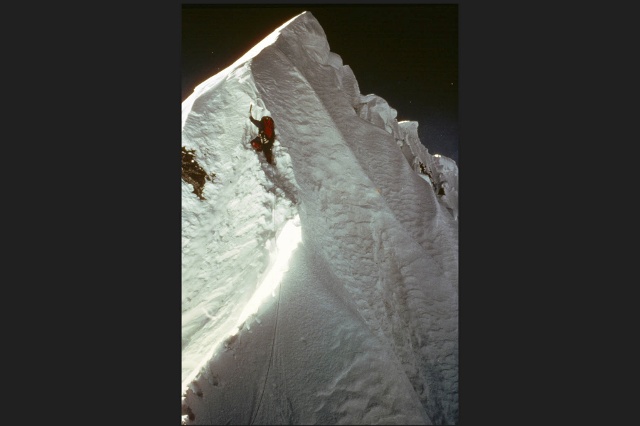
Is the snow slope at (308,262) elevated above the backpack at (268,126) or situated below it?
below

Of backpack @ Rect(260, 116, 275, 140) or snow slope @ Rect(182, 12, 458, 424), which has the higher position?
backpack @ Rect(260, 116, 275, 140)

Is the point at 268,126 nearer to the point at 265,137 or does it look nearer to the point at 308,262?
the point at 265,137

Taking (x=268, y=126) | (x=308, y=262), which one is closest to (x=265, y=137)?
(x=268, y=126)

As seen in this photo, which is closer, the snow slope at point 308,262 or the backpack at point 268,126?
the snow slope at point 308,262

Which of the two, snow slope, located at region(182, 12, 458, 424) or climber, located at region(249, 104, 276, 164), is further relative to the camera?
climber, located at region(249, 104, 276, 164)
